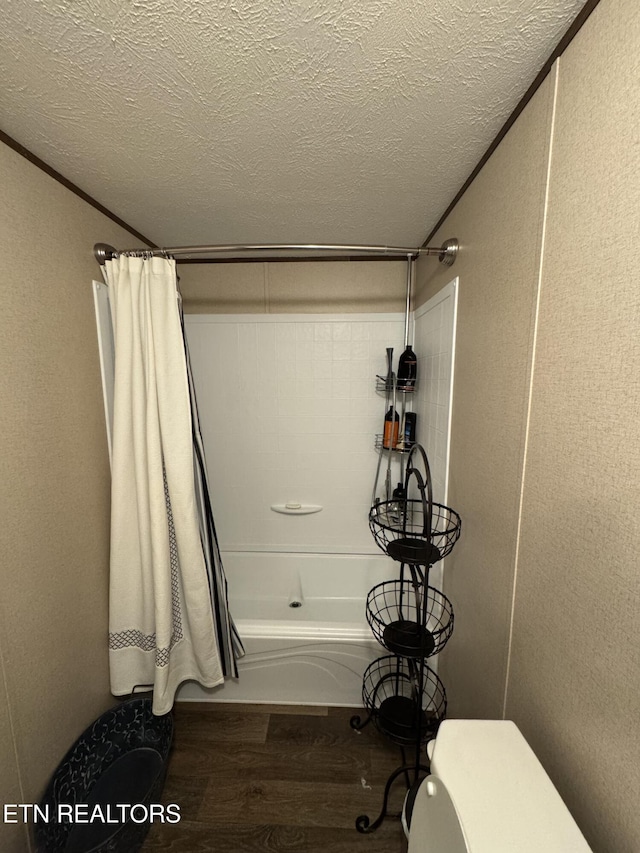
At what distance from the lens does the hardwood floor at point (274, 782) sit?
1.10 m

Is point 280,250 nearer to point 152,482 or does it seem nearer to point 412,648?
point 152,482

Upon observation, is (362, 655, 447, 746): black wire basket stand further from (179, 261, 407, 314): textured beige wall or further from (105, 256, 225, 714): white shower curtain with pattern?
(179, 261, 407, 314): textured beige wall

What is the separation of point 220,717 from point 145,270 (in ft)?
6.45

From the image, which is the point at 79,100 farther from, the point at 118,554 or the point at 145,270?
the point at 118,554

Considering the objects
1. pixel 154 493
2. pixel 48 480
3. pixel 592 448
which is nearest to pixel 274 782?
pixel 154 493

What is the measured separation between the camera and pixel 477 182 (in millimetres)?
1078

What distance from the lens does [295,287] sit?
1965 mm

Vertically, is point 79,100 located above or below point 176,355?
above

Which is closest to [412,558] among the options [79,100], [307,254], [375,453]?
[375,453]

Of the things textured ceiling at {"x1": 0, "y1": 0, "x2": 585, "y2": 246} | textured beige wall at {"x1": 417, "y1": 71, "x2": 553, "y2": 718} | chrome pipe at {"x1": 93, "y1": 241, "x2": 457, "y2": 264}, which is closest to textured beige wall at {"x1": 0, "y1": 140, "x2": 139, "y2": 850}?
chrome pipe at {"x1": 93, "y1": 241, "x2": 457, "y2": 264}

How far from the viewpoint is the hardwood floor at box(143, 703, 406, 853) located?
110 cm

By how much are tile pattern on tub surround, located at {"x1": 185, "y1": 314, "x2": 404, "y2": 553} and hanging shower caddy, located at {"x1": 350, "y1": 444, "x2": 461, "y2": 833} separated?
1.88 feet

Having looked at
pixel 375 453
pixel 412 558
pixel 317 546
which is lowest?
pixel 317 546

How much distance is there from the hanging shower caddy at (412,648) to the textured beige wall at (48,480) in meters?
1.06
